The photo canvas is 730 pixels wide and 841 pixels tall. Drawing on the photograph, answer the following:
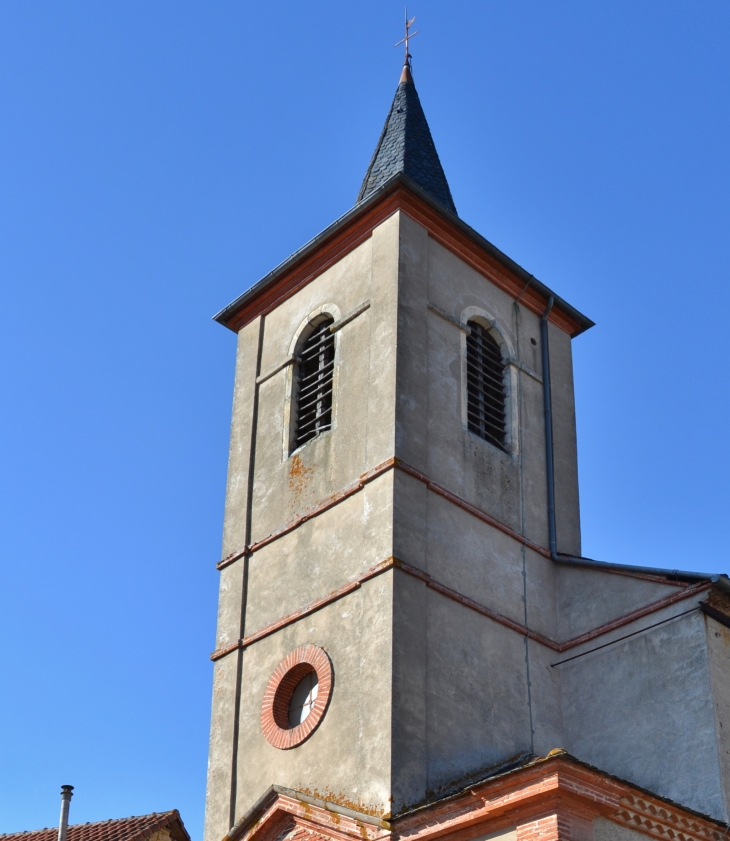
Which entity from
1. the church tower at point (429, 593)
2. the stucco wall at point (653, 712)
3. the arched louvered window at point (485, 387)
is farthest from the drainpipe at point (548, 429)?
the stucco wall at point (653, 712)

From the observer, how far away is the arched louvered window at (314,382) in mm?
19938

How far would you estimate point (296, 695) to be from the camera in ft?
58.7

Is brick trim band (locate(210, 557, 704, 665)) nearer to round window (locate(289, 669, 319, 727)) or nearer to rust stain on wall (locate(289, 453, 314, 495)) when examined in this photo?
round window (locate(289, 669, 319, 727))

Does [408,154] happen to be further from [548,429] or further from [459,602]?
[459,602]

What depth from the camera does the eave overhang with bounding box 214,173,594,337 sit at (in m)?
20.4

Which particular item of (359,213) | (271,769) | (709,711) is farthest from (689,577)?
(359,213)

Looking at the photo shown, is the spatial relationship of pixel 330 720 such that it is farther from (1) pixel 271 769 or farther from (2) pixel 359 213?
(2) pixel 359 213

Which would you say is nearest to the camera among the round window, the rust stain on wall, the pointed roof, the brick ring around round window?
the brick ring around round window

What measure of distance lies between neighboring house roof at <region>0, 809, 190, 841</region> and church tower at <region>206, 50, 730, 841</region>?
1.79 m

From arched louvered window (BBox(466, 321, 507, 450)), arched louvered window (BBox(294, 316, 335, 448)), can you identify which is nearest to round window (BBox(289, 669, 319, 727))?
arched louvered window (BBox(294, 316, 335, 448))

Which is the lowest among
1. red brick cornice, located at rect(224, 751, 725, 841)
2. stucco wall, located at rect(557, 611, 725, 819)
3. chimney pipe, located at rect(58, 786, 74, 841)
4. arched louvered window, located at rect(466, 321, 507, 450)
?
red brick cornice, located at rect(224, 751, 725, 841)

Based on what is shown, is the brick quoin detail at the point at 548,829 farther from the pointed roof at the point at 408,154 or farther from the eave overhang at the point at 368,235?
the pointed roof at the point at 408,154

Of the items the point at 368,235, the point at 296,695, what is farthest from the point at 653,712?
the point at 368,235

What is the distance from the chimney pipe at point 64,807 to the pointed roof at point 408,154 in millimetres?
10323
